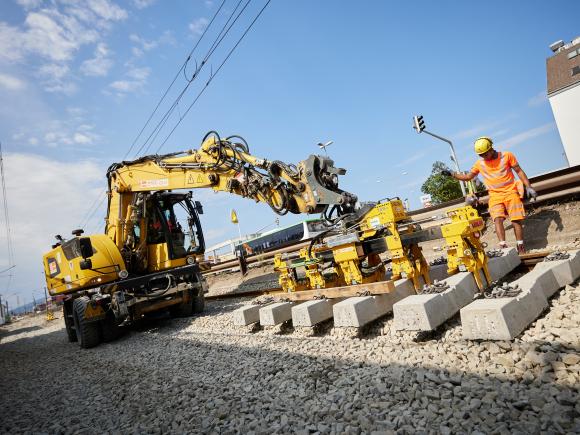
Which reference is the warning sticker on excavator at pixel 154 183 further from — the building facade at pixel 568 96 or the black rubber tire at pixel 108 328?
the building facade at pixel 568 96

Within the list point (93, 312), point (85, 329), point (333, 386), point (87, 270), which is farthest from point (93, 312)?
point (333, 386)

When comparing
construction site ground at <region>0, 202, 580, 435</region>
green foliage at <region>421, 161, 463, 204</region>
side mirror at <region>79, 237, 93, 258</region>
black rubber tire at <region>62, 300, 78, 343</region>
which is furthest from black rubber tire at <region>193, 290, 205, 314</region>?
green foliage at <region>421, 161, 463, 204</region>

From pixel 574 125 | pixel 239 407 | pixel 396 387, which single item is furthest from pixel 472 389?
pixel 574 125

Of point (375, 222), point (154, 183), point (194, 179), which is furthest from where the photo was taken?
point (154, 183)

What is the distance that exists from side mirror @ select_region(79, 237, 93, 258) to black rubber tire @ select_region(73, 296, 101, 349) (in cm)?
93

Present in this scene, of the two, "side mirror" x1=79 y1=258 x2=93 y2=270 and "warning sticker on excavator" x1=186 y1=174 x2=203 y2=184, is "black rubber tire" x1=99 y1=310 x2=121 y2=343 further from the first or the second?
"warning sticker on excavator" x1=186 y1=174 x2=203 y2=184

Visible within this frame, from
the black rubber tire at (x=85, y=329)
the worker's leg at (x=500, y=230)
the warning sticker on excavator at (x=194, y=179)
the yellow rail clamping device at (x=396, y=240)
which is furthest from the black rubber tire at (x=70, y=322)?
the worker's leg at (x=500, y=230)

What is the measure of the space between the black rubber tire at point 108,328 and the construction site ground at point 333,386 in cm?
213

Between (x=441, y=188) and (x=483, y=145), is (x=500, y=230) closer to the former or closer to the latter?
(x=483, y=145)

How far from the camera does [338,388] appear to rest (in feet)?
8.87

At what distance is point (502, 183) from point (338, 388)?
4253mm

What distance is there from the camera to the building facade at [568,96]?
30.0 meters

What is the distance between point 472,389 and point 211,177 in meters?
5.65

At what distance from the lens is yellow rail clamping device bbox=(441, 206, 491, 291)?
381cm
